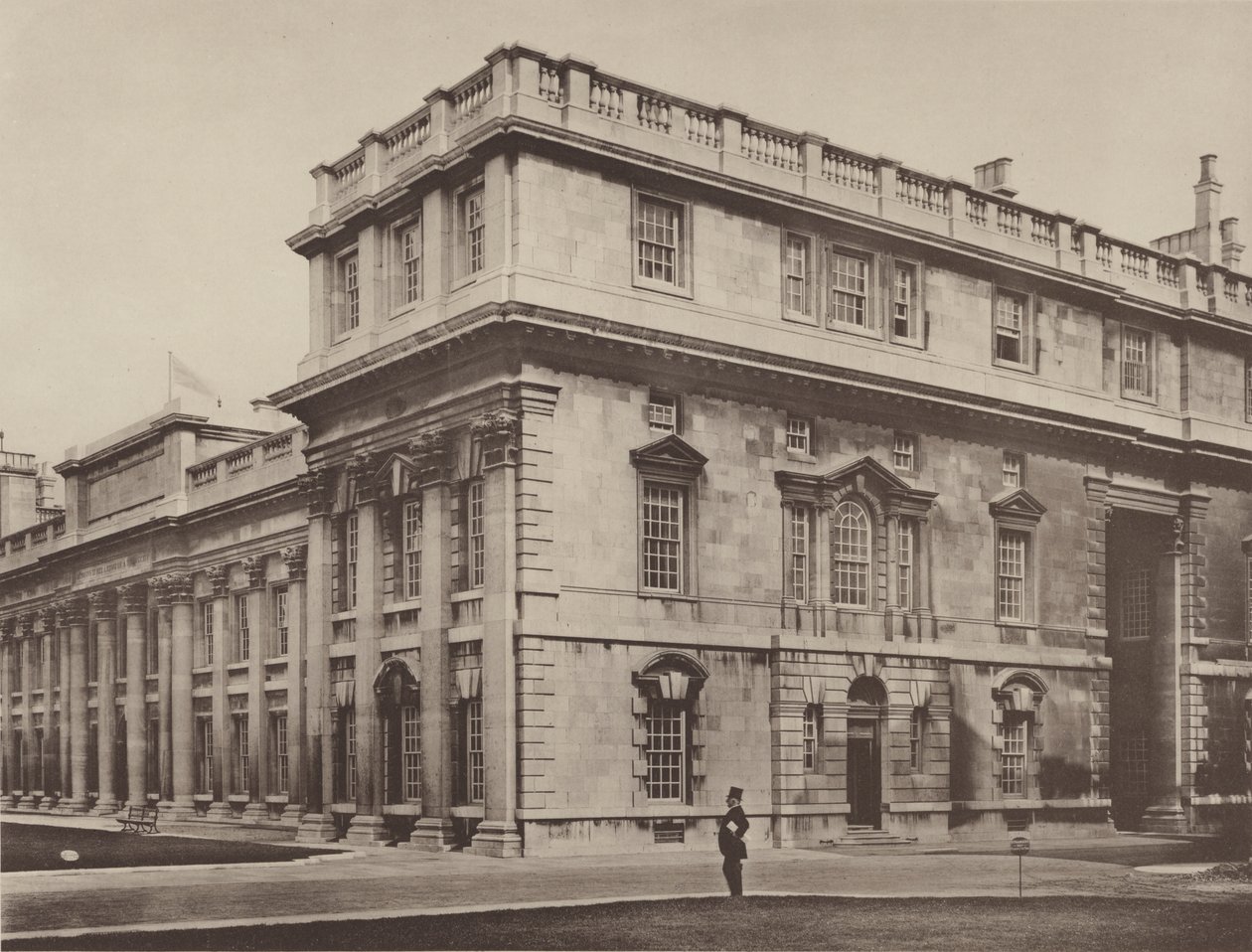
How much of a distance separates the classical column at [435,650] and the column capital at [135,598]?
74.0 ft

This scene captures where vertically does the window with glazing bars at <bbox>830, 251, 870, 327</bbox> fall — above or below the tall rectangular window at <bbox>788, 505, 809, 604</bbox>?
above

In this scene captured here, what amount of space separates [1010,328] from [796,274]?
23.8ft

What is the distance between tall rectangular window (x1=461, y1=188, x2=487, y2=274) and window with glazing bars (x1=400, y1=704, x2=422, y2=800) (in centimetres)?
906

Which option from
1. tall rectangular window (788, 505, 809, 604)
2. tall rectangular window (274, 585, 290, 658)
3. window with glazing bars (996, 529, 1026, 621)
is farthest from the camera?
tall rectangular window (274, 585, 290, 658)

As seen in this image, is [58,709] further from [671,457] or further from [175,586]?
[671,457]

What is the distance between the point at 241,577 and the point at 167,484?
5.43 m

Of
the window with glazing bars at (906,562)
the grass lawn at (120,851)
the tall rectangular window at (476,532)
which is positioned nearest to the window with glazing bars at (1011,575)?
the window with glazing bars at (906,562)

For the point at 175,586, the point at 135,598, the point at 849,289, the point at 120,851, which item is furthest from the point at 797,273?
the point at 135,598

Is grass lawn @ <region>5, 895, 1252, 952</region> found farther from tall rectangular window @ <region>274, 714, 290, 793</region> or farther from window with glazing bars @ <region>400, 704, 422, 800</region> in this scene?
tall rectangular window @ <region>274, 714, 290, 793</region>

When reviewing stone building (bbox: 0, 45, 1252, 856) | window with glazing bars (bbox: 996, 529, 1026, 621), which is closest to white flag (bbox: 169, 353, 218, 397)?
stone building (bbox: 0, 45, 1252, 856)

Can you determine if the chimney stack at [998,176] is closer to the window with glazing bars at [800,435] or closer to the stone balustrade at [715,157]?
the stone balustrade at [715,157]

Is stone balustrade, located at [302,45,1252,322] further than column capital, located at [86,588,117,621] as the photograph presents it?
No

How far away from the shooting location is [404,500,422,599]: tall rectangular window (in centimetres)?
3381

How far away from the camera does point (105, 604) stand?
178ft
